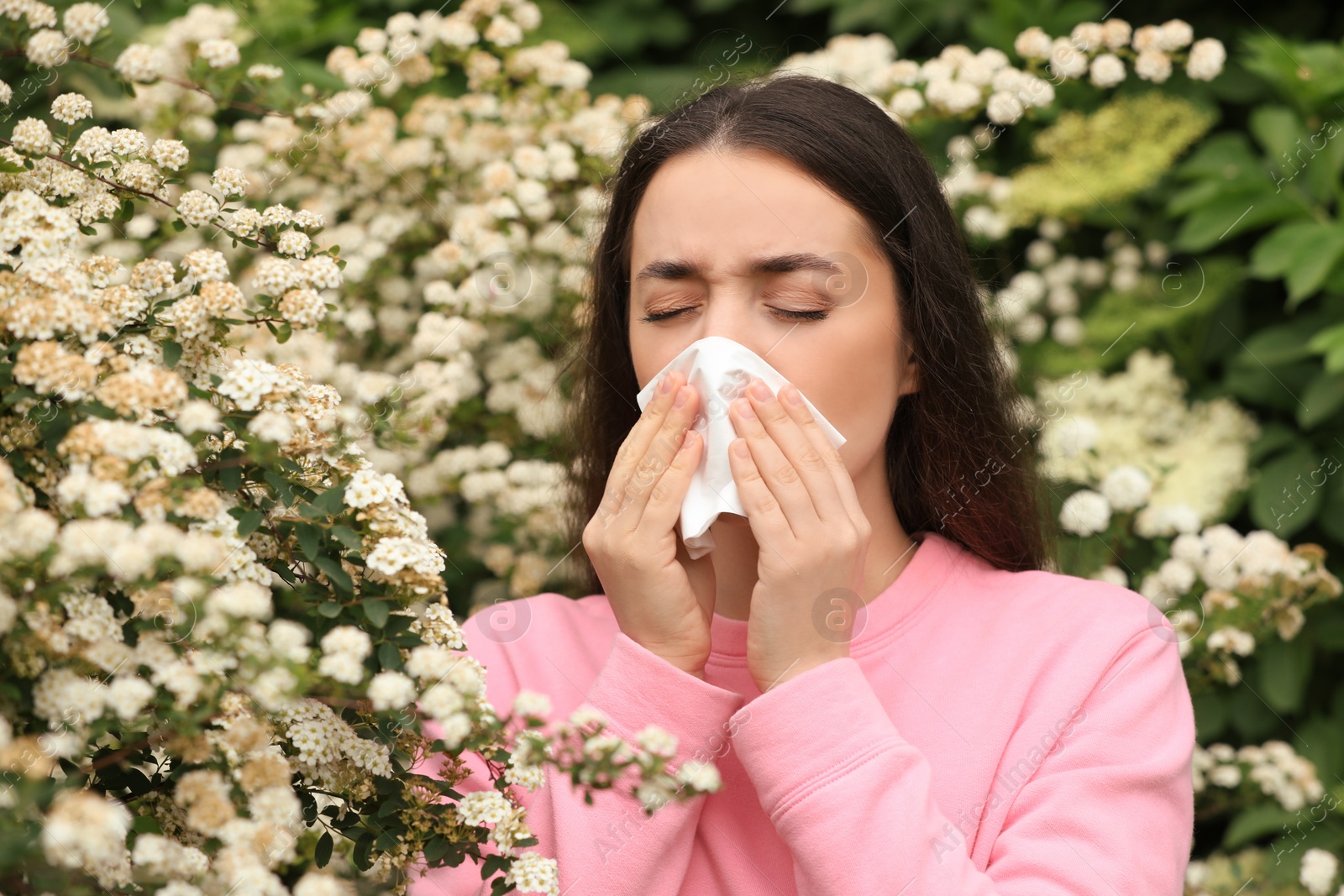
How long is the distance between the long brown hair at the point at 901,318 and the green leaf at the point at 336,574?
0.87 m

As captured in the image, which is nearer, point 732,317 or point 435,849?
point 435,849

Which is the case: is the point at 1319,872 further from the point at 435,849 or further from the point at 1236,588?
the point at 435,849

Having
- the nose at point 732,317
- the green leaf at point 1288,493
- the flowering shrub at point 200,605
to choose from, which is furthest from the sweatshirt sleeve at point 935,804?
the green leaf at point 1288,493

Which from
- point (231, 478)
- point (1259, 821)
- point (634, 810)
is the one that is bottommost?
point (1259, 821)

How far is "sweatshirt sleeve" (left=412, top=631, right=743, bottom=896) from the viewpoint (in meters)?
1.47

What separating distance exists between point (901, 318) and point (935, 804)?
28.8 inches

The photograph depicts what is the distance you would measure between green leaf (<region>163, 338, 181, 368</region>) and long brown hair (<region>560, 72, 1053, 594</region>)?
0.82m

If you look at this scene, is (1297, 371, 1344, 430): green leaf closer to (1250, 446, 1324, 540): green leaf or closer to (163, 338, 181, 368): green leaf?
(1250, 446, 1324, 540): green leaf

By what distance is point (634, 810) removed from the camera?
1.48 m

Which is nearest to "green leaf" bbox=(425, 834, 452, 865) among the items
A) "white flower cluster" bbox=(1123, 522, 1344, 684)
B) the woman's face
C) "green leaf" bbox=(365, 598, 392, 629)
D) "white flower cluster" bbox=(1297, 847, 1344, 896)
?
"green leaf" bbox=(365, 598, 392, 629)

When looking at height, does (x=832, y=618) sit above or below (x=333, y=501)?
below

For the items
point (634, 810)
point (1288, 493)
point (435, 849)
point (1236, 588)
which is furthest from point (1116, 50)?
point (435, 849)

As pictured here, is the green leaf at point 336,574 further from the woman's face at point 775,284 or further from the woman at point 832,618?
the woman's face at point 775,284

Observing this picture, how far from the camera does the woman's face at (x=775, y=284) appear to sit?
62.2 inches
